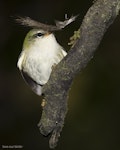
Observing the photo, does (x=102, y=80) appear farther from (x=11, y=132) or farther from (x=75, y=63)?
(x=75, y=63)

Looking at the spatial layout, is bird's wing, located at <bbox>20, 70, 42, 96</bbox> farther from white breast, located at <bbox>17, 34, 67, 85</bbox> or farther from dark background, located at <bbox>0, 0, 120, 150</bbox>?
dark background, located at <bbox>0, 0, 120, 150</bbox>

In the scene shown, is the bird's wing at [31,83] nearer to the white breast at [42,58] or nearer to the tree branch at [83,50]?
the white breast at [42,58]

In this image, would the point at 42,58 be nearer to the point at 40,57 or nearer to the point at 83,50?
the point at 40,57

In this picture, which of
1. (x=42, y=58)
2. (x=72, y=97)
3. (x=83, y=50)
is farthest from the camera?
(x=72, y=97)

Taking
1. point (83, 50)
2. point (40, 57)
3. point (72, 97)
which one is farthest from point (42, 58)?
point (72, 97)

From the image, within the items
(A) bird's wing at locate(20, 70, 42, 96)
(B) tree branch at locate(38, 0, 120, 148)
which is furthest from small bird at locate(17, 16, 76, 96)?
(B) tree branch at locate(38, 0, 120, 148)

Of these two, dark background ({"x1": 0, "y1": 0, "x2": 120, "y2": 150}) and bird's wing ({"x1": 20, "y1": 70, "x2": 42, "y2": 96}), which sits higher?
bird's wing ({"x1": 20, "y1": 70, "x2": 42, "y2": 96})

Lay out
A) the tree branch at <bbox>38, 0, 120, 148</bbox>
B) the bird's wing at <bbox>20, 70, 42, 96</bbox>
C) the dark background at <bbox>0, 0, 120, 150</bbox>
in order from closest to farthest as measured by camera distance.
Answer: the tree branch at <bbox>38, 0, 120, 148</bbox> < the bird's wing at <bbox>20, 70, 42, 96</bbox> < the dark background at <bbox>0, 0, 120, 150</bbox>
